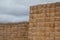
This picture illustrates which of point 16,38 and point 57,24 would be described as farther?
point 16,38

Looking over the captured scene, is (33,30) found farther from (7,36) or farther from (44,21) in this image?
(7,36)

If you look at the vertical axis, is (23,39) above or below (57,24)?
below

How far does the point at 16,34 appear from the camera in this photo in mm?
7965

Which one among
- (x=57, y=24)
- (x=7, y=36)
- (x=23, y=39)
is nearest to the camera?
(x=57, y=24)

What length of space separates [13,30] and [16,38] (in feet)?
1.22

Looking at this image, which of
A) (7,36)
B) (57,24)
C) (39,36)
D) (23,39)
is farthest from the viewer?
(7,36)

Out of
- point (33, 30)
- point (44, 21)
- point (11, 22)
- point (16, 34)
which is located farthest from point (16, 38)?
point (44, 21)

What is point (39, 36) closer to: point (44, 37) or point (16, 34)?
point (44, 37)

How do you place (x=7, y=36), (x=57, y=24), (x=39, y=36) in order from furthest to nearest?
1. (x=7, y=36)
2. (x=39, y=36)
3. (x=57, y=24)

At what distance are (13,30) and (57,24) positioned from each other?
9.07ft

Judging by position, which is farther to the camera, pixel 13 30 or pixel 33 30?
pixel 13 30

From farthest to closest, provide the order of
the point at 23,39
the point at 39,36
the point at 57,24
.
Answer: the point at 23,39
the point at 39,36
the point at 57,24

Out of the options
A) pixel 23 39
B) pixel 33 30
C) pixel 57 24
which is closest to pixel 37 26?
pixel 33 30

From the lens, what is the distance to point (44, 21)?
6.13 m
